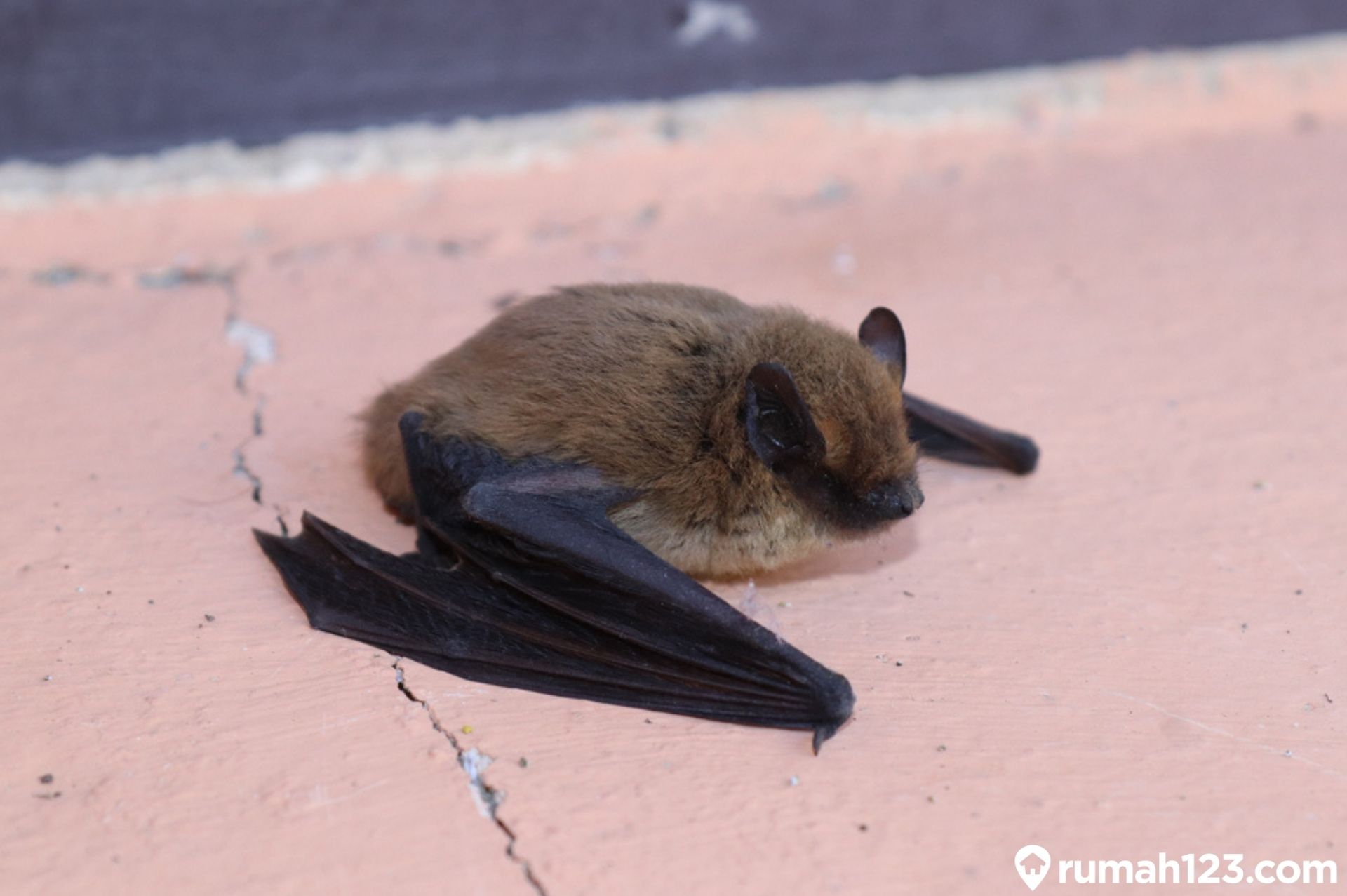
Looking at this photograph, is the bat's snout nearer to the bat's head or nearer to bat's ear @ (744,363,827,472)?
the bat's head

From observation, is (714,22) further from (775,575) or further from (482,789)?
(482,789)

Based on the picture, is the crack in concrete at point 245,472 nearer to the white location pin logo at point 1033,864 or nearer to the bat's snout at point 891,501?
the bat's snout at point 891,501

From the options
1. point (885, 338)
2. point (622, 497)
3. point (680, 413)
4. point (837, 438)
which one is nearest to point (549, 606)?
point (622, 497)

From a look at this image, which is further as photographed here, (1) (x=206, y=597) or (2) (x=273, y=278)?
(2) (x=273, y=278)

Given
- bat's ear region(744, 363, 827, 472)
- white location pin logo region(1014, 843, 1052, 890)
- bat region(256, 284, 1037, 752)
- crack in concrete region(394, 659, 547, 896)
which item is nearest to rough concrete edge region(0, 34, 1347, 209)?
bat region(256, 284, 1037, 752)

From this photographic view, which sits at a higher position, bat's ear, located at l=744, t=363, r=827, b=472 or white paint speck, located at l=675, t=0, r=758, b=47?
white paint speck, located at l=675, t=0, r=758, b=47

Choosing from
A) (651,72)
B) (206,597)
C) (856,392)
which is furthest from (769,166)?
(206,597)

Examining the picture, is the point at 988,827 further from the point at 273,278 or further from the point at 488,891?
the point at 273,278
